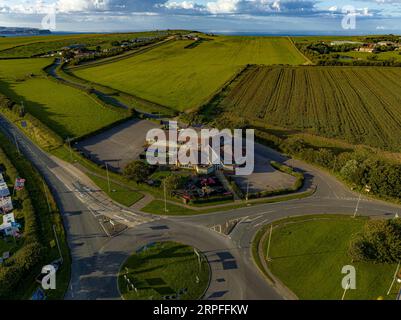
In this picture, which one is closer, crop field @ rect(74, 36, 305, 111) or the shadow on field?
the shadow on field

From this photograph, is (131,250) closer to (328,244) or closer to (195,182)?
(195,182)

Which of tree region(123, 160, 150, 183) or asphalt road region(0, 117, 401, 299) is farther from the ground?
tree region(123, 160, 150, 183)

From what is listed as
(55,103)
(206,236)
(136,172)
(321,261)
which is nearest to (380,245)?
(321,261)

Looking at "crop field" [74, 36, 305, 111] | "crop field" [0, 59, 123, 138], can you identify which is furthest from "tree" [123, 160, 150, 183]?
"crop field" [74, 36, 305, 111]

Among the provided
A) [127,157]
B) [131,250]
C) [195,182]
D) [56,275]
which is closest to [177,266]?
[131,250]

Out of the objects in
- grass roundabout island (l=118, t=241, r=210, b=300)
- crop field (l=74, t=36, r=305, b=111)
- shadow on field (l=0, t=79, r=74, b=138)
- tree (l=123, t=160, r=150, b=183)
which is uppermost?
crop field (l=74, t=36, r=305, b=111)

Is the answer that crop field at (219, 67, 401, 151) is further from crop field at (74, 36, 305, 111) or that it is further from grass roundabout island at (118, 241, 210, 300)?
grass roundabout island at (118, 241, 210, 300)

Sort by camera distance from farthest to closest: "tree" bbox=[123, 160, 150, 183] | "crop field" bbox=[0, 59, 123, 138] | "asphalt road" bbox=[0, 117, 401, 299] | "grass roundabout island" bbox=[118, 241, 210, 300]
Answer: "crop field" bbox=[0, 59, 123, 138] → "tree" bbox=[123, 160, 150, 183] → "asphalt road" bbox=[0, 117, 401, 299] → "grass roundabout island" bbox=[118, 241, 210, 300]

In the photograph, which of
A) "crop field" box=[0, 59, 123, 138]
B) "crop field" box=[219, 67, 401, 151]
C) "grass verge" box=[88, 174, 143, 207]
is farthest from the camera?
"crop field" box=[0, 59, 123, 138]
